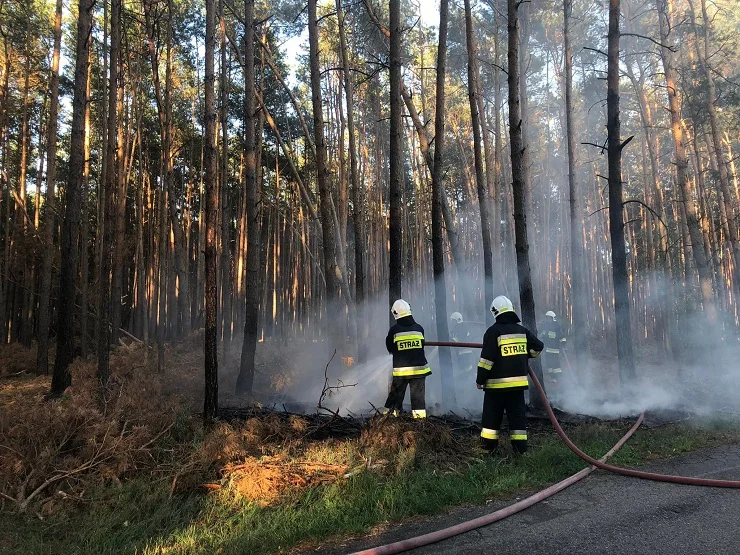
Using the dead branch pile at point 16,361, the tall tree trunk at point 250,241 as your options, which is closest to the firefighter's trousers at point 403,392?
the tall tree trunk at point 250,241

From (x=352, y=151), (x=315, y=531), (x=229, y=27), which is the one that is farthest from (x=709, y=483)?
(x=229, y=27)

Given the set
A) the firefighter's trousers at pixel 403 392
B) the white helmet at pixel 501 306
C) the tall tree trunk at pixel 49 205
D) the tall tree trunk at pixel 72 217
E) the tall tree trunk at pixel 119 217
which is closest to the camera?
the white helmet at pixel 501 306

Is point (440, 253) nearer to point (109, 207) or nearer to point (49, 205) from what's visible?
point (109, 207)

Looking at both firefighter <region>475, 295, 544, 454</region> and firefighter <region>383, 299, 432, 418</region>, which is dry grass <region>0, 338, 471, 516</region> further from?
firefighter <region>383, 299, 432, 418</region>

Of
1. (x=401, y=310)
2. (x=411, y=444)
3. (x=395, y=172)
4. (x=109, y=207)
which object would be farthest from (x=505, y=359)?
(x=109, y=207)

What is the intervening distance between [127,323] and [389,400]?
793 inches

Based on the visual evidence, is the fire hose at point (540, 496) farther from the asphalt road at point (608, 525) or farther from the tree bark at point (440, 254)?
the tree bark at point (440, 254)

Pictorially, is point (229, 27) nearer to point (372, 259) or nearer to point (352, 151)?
point (352, 151)

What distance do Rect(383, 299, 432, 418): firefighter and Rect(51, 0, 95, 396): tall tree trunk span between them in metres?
6.47

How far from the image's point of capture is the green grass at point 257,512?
3316mm

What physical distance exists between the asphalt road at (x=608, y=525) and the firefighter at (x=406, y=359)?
2.69m

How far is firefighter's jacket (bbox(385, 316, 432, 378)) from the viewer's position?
6.63m

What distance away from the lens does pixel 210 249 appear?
675 cm

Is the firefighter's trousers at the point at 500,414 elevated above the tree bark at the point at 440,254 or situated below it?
below
